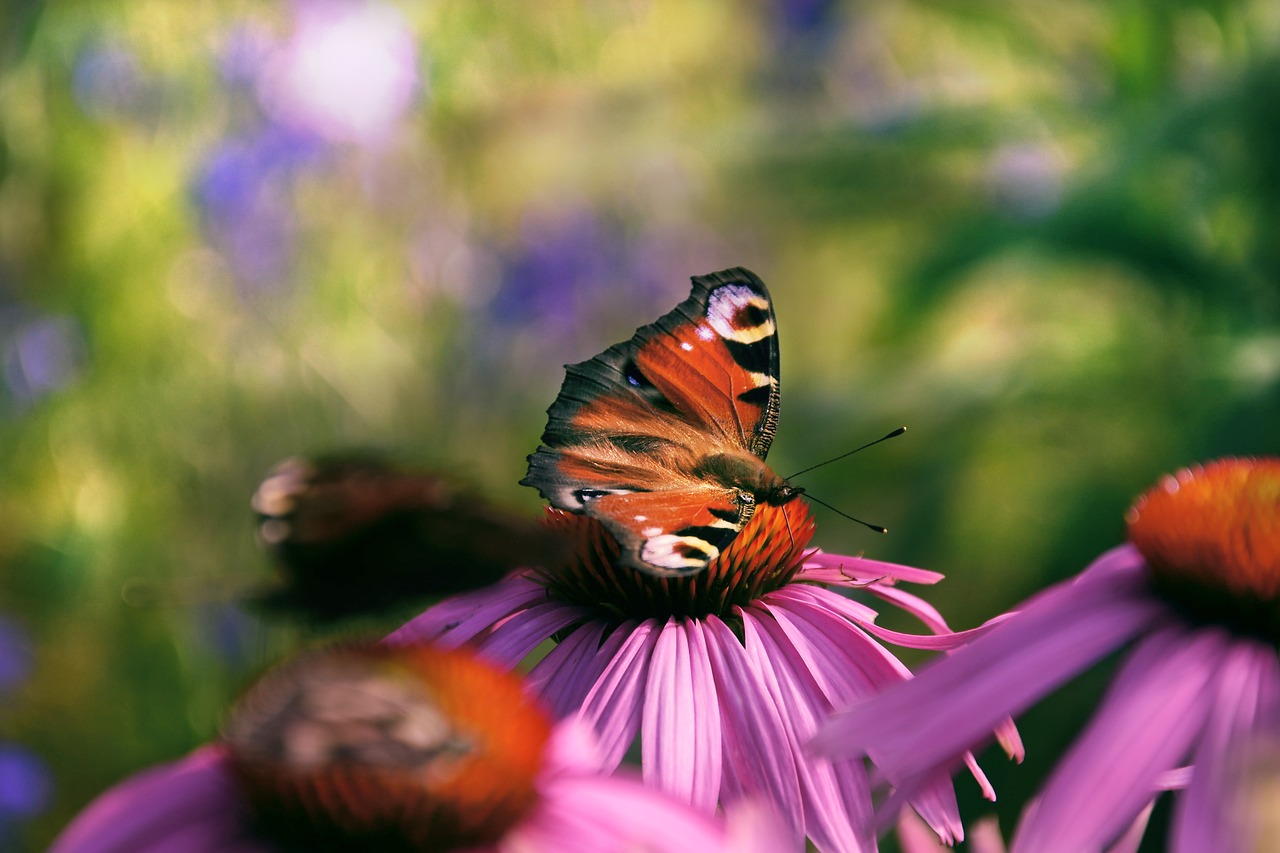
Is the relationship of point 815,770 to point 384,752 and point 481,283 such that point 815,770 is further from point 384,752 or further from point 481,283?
point 481,283

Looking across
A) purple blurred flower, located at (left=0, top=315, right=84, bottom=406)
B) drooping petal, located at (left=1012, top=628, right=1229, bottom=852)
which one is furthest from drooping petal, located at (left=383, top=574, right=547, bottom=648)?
purple blurred flower, located at (left=0, top=315, right=84, bottom=406)

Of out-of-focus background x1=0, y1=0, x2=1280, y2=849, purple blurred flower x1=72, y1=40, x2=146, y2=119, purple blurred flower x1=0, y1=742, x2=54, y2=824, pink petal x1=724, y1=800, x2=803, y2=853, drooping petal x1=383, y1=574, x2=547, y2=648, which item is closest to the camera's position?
pink petal x1=724, y1=800, x2=803, y2=853

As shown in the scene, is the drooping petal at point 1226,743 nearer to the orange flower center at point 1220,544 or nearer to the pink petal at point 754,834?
the orange flower center at point 1220,544

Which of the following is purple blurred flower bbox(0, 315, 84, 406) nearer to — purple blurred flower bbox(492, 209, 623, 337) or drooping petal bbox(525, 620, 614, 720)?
purple blurred flower bbox(492, 209, 623, 337)

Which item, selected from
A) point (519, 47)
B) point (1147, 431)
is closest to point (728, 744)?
point (1147, 431)

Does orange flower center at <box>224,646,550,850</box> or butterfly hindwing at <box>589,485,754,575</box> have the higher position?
butterfly hindwing at <box>589,485,754,575</box>

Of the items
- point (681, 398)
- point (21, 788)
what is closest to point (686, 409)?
point (681, 398)

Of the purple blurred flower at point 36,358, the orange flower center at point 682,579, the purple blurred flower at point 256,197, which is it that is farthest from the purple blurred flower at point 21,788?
the orange flower center at point 682,579
